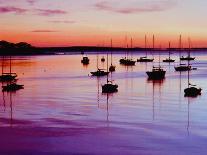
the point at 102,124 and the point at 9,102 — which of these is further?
the point at 9,102

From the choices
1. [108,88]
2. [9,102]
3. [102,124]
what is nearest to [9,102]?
[9,102]

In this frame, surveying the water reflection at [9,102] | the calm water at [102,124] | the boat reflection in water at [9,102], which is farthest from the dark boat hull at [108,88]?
the boat reflection in water at [9,102]

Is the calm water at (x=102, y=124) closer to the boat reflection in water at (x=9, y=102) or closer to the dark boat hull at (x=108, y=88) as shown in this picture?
the boat reflection in water at (x=9, y=102)

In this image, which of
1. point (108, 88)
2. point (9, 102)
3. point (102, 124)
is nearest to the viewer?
point (102, 124)

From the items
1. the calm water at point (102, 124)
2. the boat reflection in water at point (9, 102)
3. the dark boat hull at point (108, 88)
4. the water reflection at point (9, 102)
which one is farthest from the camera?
the dark boat hull at point (108, 88)

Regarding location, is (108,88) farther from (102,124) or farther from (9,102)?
(102,124)

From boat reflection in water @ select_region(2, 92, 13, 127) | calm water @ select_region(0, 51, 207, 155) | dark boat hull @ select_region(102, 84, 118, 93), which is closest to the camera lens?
calm water @ select_region(0, 51, 207, 155)

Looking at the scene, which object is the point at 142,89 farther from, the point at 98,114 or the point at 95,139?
the point at 95,139

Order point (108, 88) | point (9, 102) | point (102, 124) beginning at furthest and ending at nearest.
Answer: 1. point (108, 88)
2. point (9, 102)
3. point (102, 124)

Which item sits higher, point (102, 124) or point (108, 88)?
point (108, 88)

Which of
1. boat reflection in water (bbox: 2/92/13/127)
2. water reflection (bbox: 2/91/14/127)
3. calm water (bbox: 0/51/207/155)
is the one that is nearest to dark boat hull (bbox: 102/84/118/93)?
calm water (bbox: 0/51/207/155)

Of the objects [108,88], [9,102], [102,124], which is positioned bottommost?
[102,124]

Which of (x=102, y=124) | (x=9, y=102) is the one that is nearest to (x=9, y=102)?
(x=9, y=102)

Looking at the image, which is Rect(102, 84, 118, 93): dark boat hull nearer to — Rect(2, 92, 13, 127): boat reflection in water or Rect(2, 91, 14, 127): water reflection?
Rect(2, 91, 14, 127): water reflection
